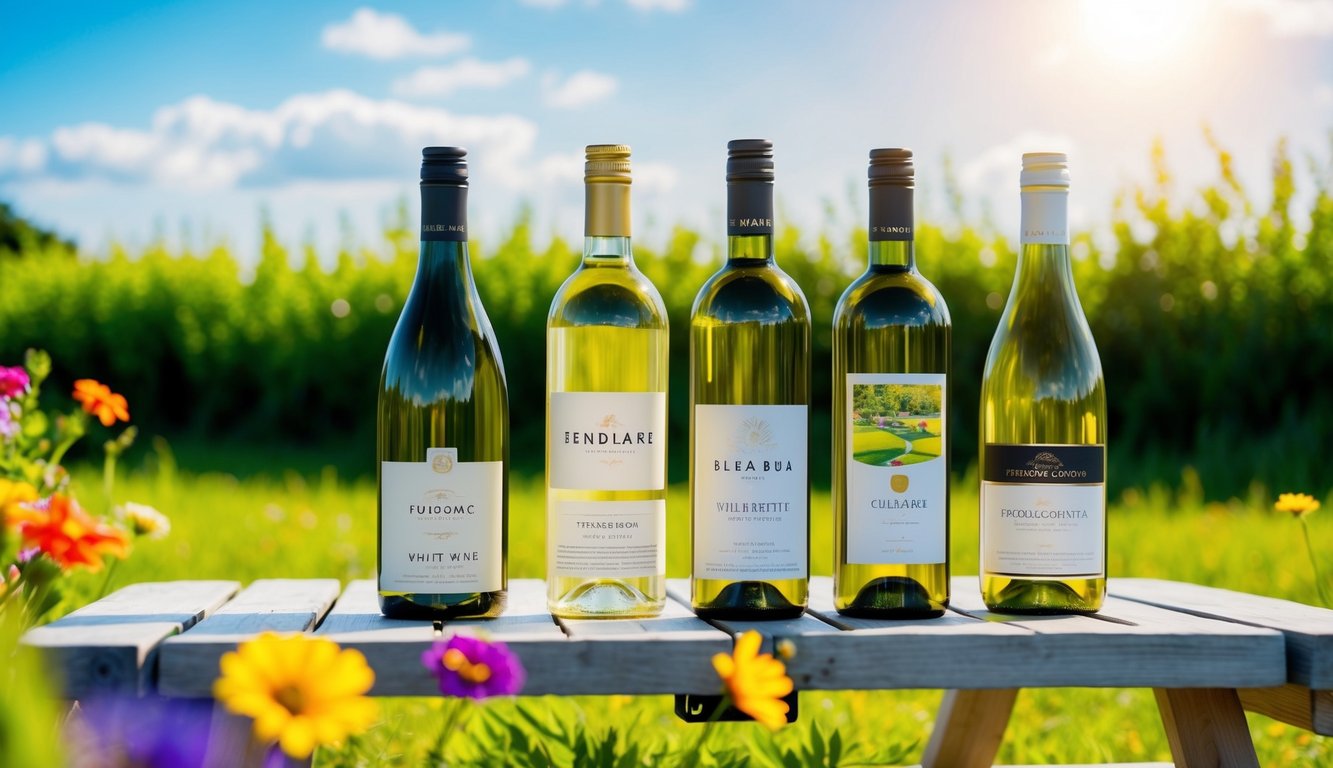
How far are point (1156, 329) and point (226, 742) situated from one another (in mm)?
6646

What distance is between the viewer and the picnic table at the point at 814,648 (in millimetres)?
1609

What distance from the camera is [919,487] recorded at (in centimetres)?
180

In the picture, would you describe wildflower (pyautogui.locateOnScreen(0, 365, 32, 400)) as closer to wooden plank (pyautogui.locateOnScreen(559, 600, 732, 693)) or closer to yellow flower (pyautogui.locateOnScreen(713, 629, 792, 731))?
wooden plank (pyautogui.locateOnScreen(559, 600, 732, 693))

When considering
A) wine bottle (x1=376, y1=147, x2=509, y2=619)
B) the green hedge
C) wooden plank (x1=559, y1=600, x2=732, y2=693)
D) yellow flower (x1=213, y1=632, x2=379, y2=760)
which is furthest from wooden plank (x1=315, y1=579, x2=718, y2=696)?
the green hedge

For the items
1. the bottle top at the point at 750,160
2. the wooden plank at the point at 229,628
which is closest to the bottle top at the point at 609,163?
the bottle top at the point at 750,160

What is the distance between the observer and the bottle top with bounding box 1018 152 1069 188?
→ 75.5 inches

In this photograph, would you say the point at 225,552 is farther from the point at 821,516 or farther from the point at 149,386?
the point at 149,386

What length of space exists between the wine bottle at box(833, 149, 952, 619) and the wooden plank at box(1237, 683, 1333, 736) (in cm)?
53

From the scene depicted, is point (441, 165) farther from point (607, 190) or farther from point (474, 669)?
point (474, 669)

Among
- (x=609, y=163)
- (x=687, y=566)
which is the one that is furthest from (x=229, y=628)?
(x=687, y=566)

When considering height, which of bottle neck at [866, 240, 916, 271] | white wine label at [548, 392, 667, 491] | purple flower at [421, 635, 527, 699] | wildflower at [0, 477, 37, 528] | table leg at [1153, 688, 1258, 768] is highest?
bottle neck at [866, 240, 916, 271]

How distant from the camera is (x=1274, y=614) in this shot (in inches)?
78.8

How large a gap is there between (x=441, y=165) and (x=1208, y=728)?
4.81ft

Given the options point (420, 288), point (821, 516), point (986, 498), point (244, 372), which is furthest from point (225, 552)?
point (244, 372)
